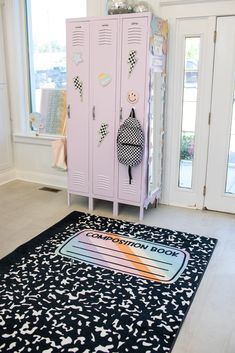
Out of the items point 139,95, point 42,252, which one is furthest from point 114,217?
point 139,95

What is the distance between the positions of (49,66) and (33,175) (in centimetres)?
150

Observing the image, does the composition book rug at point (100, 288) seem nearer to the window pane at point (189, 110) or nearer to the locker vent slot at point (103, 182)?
the locker vent slot at point (103, 182)

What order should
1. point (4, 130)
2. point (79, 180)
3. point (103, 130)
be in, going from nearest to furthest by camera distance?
point (103, 130)
point (79, 180)
point (4, 130)

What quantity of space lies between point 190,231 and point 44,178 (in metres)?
2.29

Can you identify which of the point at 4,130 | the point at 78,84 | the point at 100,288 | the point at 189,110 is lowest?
the point at 100,288

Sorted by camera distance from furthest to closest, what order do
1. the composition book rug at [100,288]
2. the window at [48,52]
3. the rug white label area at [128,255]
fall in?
the window at [48,52] → the rug white label area at [128,255] → the composition book rug at [100,288]

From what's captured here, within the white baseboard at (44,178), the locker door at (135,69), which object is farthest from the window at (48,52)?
the locker door at (135,69)

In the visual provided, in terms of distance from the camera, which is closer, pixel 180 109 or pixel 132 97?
pixel 132 97

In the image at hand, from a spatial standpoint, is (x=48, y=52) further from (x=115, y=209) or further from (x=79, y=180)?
(x=115, y=209)

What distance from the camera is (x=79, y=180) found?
375 centimetres

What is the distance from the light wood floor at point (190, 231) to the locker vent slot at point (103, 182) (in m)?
0.30

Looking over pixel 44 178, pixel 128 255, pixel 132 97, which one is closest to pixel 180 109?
pixel 132 97

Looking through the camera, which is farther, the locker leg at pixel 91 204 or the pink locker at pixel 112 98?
the locker leg at pixel 91 204

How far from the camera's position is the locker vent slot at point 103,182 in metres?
3.58
